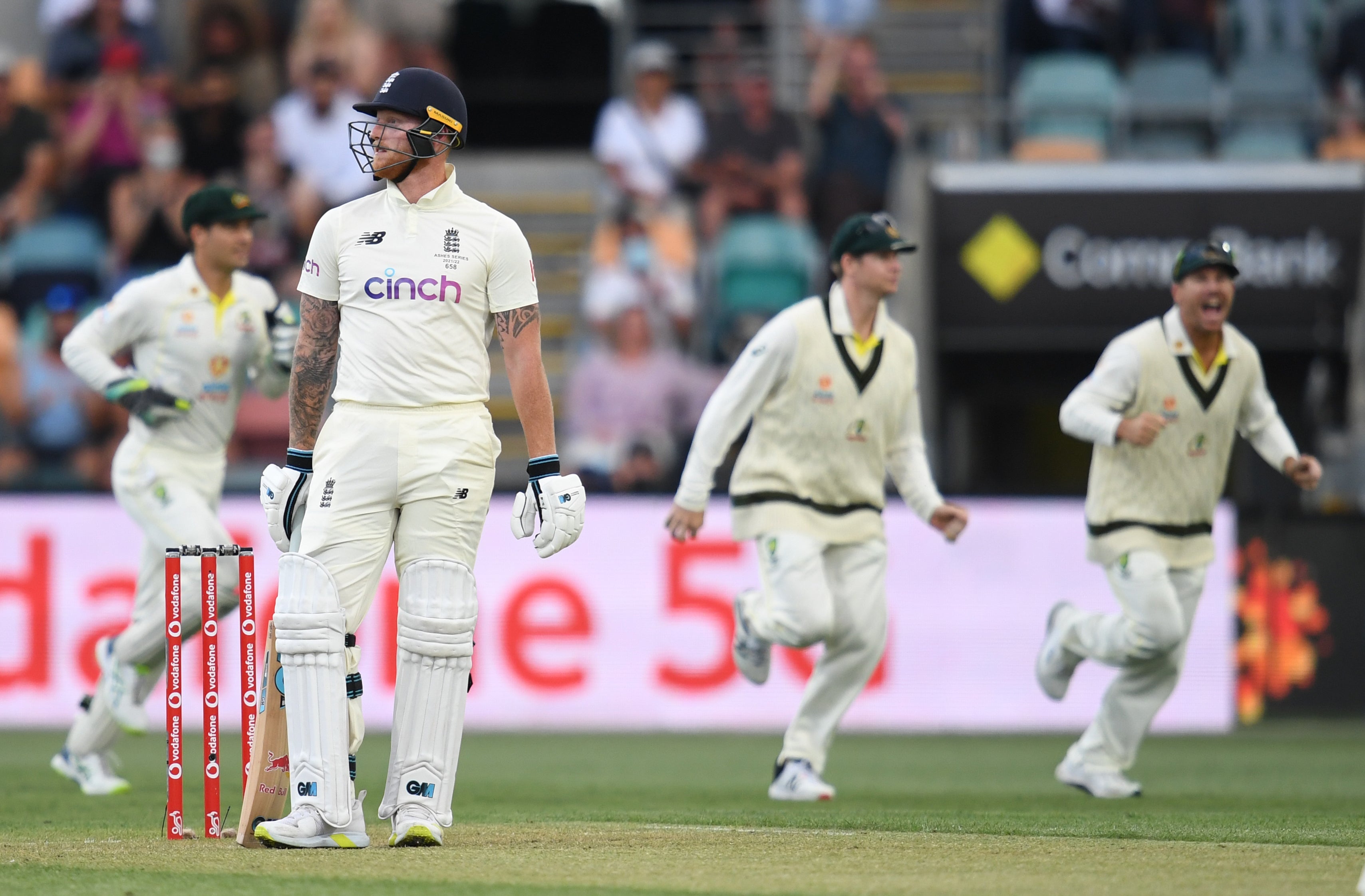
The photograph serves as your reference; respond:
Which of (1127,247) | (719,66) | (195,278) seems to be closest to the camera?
(195,278)

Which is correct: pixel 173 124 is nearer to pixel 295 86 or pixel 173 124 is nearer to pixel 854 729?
pixel 295 86

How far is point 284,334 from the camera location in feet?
28.7

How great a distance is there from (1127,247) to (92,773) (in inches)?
358

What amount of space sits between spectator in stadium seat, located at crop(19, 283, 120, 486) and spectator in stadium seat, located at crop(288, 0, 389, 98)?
9.92 feet

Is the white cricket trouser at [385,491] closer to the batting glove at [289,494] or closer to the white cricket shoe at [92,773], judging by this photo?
the batting glove at [289,494]

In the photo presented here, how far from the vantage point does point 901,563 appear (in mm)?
13234

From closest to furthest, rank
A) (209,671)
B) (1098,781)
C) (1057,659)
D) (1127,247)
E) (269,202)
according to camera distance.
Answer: (209,671) → (1098,781) → (1057,659) → (1127,247) → (269,202)

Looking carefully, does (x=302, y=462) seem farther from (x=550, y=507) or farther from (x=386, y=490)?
(x=550, y=507)

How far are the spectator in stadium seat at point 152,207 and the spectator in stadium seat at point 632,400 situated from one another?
11.3ft

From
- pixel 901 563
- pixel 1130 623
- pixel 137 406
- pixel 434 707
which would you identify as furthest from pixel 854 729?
pixel 434 707

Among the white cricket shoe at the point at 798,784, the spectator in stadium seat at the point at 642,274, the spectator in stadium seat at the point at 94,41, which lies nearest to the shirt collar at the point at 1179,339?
the white cricket shoe at the point at 798,784

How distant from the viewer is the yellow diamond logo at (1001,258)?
15.0 m

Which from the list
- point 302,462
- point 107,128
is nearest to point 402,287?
point 302,462

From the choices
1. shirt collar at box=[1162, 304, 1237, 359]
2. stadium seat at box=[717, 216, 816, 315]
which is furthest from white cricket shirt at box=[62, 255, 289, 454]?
stadium seat at box=[717, 216, 816, 315]
